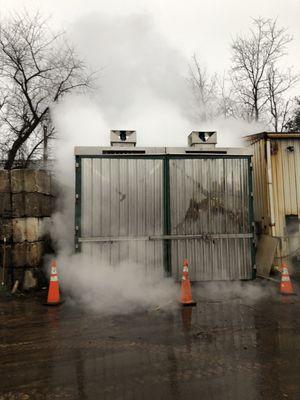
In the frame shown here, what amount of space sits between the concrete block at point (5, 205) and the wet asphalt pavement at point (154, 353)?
Result: 1902 millimetres

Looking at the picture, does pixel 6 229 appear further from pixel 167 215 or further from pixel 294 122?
pixel 294 122

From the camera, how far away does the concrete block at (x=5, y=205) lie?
668cm

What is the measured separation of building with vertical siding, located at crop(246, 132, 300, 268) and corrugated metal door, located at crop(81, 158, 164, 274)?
256 cm

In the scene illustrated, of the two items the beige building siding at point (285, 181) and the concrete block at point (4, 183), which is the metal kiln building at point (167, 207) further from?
the concrete block at point (4, 183)

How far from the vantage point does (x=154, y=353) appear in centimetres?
374

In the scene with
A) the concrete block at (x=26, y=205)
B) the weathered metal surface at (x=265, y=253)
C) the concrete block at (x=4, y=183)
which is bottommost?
the weathered metal surface at (x=265, y=253)

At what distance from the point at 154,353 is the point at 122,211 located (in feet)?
11.7

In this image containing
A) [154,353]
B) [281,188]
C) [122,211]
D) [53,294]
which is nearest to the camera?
[154,353]

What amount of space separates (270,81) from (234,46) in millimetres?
2325

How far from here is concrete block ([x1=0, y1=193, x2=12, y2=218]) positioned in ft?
21.9

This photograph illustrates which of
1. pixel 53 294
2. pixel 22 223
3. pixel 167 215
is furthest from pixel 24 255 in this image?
pixel 167 215

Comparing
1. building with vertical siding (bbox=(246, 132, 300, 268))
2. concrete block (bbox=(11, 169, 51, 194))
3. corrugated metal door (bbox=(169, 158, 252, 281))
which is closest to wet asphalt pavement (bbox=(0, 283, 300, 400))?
corrugated metal door (bbox=(169, 158, 252, 281))

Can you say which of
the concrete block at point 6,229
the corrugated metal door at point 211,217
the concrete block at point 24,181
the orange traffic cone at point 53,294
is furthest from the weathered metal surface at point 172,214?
the concrete block at point 6,229

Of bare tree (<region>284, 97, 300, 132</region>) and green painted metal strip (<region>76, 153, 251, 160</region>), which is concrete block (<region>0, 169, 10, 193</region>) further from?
bare tree (<region>284, 97, 300, 132</region>)
